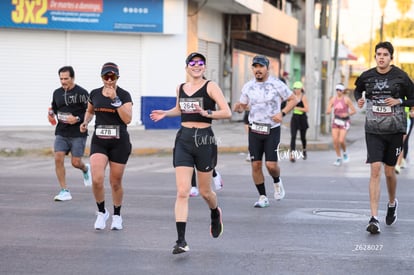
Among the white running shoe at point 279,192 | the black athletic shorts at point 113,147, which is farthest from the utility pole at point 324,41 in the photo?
the black athletic shorts at point 113,147

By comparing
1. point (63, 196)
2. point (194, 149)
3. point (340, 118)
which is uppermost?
point (194, 149)

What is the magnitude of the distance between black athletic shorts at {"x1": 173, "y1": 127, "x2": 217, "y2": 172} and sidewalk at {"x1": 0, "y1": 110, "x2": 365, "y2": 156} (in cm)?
955

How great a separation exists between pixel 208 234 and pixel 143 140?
514 inches

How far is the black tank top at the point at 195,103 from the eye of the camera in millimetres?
7859

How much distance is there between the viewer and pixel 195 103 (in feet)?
25.7

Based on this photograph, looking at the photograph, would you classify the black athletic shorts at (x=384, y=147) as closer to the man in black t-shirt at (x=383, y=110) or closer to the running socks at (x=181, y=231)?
the man in black t-shirt at (x=383, y=110)

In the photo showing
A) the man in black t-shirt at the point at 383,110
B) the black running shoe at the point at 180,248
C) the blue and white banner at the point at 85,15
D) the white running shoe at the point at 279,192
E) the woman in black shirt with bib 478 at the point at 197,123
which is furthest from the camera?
the blue and white banner at the point at 85,15

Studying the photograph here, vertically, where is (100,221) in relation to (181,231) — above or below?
below

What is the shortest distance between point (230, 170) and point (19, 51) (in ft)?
33.9

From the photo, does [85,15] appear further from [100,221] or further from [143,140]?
[100,221]

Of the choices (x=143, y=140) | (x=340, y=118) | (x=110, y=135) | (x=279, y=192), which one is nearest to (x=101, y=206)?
(x=110, y=135)

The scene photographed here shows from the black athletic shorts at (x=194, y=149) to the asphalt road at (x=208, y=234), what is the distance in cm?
85

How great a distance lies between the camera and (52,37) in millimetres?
24094

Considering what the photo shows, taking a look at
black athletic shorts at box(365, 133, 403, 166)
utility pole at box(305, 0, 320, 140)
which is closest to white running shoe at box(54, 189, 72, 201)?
black athletic shorts at box(365, 133, 403, 166)
